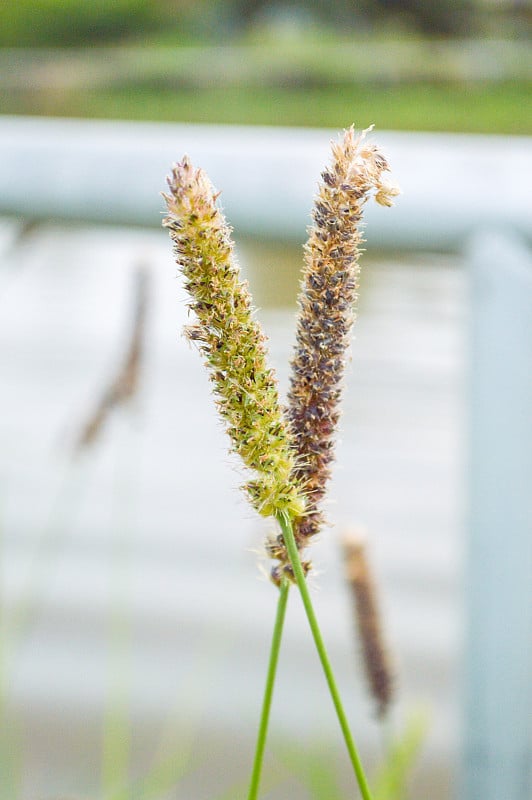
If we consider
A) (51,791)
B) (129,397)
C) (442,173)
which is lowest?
(51,791)

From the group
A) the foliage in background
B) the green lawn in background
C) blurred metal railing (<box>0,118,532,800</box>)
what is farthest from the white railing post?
the foliage in background

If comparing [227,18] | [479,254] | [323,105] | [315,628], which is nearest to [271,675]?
[315,628]

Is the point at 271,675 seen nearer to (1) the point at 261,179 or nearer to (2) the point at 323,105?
(1) the point at 261,179

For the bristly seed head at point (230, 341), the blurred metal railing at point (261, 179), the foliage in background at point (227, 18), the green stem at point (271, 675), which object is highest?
the foliage in background at point (227, 18)

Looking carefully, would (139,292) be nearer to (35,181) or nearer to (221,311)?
(35,181)

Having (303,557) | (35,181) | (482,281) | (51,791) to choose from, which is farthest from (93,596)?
(303,557)

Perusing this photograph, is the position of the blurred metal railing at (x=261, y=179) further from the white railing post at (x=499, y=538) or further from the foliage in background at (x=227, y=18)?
the foliage in background at (x=227, y=18)

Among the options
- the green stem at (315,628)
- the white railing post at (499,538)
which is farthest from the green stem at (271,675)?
the white railing post at (499,538)
